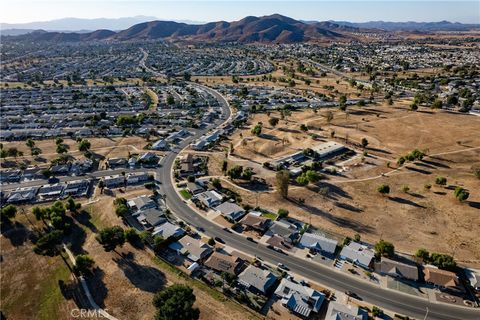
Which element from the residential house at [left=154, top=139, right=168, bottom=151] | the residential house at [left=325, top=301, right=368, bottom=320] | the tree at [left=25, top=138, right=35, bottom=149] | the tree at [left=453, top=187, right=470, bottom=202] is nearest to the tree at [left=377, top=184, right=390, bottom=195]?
the tree at [left=453, top=187, right=470, bottom=202]

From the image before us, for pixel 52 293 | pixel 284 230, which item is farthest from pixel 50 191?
pixel 284 230

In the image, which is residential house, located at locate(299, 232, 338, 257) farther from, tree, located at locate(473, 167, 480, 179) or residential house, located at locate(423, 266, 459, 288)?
tree, located at locate(473, 167, 480, 179)

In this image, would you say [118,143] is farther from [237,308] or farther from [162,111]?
[237,308]

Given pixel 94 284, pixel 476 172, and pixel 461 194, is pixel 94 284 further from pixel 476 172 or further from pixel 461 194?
pixel 476 172

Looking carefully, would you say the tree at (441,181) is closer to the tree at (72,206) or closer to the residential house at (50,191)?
the tree at (72,206)

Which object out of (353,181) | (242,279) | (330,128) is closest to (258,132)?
(330,128)
